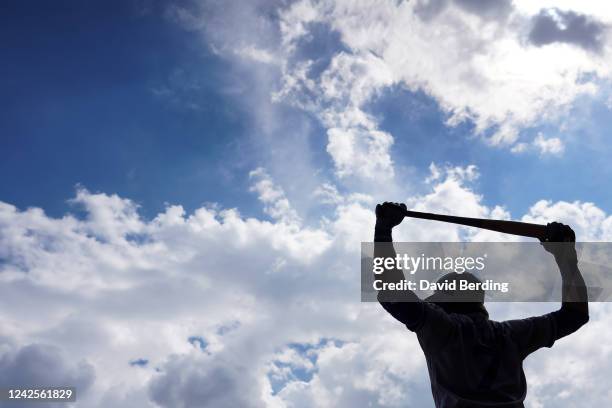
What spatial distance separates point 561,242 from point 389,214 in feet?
8.02

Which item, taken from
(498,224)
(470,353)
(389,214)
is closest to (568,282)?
(498,224)

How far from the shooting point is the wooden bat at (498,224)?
23.4ft

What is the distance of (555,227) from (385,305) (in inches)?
113

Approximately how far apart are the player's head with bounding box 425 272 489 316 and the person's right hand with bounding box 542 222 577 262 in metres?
1.11

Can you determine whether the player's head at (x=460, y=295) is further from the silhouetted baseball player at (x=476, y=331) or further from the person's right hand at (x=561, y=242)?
the person's right hand at (x=561, y=242)

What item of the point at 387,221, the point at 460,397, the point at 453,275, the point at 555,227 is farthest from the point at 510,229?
the point at 460,397

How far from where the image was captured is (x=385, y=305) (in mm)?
5715

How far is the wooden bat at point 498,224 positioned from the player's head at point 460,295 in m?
1.10

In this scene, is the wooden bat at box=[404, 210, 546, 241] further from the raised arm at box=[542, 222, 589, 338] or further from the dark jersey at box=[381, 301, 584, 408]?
the dark jersey at box=[381, 301, 584, 408]

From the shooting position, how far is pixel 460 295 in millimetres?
6582

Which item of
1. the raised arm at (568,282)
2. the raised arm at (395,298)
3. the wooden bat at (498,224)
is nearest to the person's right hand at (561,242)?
the raised arm at (568,282)

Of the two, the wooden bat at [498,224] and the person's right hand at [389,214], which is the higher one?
the wooden bat at [498,224]

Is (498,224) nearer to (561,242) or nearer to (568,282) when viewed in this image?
(561,242)

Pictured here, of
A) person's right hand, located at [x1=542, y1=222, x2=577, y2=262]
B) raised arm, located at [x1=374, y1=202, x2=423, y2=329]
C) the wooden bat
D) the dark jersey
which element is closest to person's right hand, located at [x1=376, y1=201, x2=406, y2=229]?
raised arm, located at [x1=374, y1=202, x2=423, y2=329]
